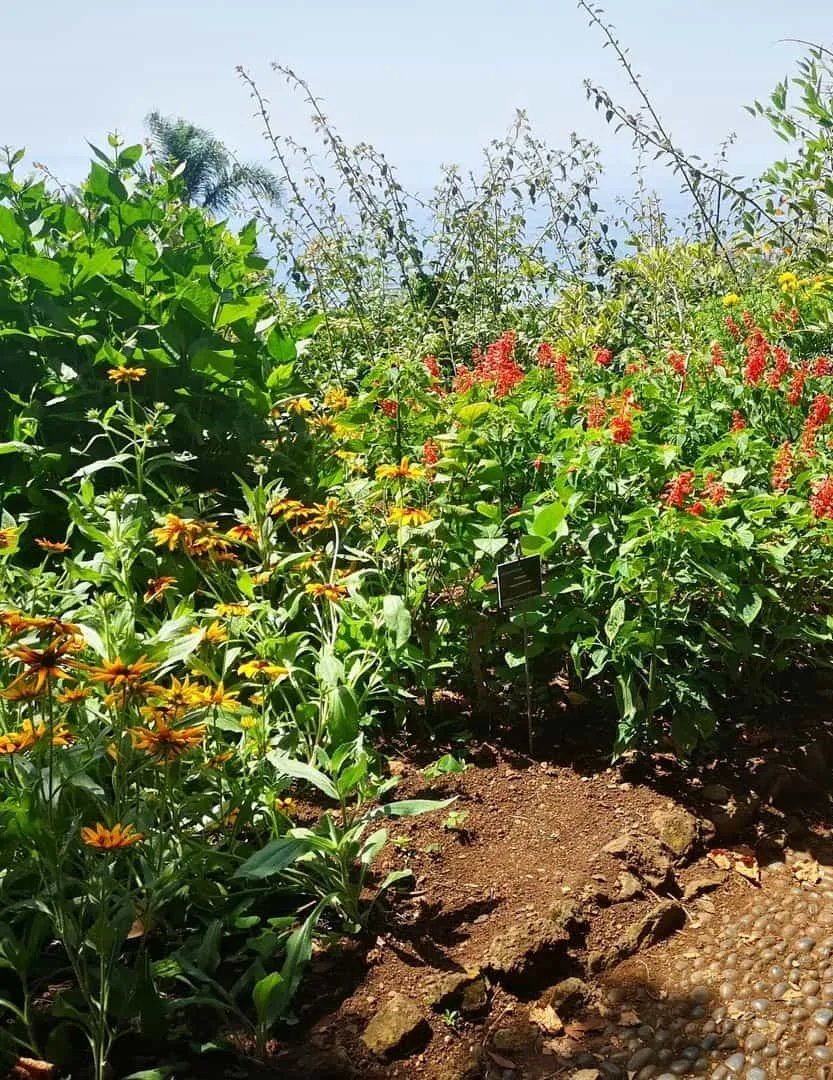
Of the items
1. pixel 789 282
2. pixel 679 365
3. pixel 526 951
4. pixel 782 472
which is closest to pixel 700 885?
pixel 526 951

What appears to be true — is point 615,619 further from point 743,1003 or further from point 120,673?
point 120,673

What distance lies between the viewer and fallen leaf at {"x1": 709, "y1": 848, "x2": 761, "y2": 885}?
7.36ft

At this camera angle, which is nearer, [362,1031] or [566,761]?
[362,1031]

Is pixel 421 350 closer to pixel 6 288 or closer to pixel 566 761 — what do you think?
pixel 6 288

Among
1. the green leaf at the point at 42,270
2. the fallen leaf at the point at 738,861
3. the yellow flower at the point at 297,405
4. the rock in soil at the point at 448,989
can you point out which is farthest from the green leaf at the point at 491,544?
the green leaf at the point at 42,270

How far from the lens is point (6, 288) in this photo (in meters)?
3.22

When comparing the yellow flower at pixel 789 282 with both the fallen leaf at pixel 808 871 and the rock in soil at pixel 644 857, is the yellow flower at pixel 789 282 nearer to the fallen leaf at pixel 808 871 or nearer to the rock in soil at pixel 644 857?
the fallen leaf at pixel 808 871

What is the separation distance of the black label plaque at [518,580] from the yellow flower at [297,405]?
120 centimetres

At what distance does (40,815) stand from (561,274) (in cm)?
Answer: 477

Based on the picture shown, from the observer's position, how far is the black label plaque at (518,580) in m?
2.35

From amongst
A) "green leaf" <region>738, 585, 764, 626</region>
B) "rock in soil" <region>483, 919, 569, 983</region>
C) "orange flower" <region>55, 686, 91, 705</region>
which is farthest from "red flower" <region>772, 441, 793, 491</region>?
"orange flower" <region>55, 686, 91, 705</region>

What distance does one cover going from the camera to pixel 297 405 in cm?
338

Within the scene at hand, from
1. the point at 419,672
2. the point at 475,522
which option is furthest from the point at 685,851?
the point at 475,522

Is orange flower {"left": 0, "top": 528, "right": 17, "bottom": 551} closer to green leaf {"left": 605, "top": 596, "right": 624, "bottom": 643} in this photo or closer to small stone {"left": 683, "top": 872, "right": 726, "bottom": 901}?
green leaf {"left": 605, "top": 596, "right": 624, "bottom": 643}
